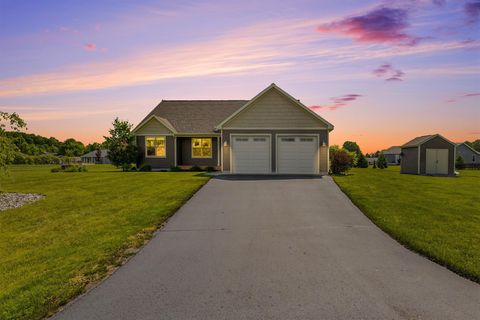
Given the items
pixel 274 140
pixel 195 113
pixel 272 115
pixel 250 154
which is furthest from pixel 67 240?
pixel 195 113

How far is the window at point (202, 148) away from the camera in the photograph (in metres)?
27.5

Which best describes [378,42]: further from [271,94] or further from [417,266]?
→ [417,266]

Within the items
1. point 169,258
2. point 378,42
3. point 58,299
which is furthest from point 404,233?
point 378,42

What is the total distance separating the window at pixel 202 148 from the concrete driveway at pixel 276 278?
18.3 metres

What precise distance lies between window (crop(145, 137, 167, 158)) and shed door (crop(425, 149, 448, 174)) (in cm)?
2589

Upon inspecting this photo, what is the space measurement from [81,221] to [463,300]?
9.65 m

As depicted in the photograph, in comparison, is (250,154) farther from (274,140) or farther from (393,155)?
(393,155)

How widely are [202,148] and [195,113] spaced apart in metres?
4.15

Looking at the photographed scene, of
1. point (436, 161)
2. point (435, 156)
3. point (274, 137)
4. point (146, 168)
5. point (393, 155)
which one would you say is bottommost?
point (393, 155)

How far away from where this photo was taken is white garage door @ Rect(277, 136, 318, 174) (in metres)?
20.4

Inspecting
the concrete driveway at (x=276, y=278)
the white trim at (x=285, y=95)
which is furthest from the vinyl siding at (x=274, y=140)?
the concrete driveway at (x=276, y=278)

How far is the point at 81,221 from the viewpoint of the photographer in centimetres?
955

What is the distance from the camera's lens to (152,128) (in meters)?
26.9

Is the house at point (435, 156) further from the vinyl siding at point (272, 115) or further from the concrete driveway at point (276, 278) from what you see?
the concrete driveway at point (276, 278)
